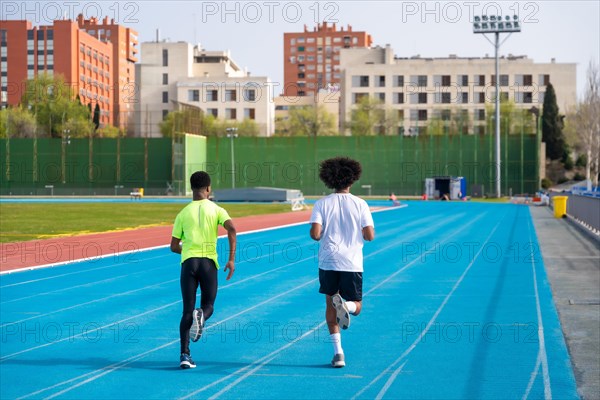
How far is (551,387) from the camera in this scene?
24.9 feet

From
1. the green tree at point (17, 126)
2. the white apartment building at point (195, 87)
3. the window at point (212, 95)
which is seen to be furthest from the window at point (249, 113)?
the green tree at point (17, 126)

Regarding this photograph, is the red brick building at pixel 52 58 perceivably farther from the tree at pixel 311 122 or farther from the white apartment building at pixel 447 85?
the white apartment building at pixel 447 85

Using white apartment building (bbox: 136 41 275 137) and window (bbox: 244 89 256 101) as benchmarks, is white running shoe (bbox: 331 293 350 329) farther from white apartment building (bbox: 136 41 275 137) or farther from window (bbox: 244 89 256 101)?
window (bbox: 244 89 256 101)

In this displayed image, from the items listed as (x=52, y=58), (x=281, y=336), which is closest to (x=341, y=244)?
(x=281, y=336)

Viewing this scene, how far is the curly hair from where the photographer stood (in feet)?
26.3

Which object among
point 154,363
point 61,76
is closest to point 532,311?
point 154,363

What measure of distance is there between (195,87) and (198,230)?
115 meters

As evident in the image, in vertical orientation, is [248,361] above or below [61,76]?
below

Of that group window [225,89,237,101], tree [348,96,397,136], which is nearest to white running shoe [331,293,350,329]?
tree [348,96,397,136]

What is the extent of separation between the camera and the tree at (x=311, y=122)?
377 feet

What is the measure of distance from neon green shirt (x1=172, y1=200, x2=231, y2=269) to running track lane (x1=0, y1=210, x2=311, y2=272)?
10.1 metres

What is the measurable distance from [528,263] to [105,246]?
36.5 feet

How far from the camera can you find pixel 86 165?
285 feet

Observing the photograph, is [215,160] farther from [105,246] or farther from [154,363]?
[154,363]
